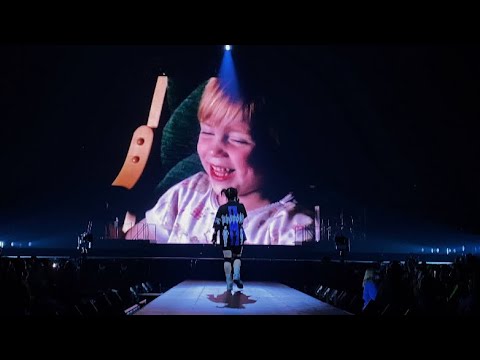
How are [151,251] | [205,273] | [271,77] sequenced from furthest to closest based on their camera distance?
[271,77] < [151,251] < [205,273]

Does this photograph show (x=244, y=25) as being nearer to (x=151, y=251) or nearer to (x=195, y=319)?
(x=195, y=319)

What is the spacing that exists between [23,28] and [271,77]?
12988 millimetres

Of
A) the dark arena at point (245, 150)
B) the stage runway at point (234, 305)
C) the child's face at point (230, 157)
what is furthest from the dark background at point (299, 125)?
the stage runway at point (234, 305)

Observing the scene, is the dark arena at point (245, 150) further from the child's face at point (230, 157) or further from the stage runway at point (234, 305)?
the stage runway at point (234, 305)

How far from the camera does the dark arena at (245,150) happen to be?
56.3 feet

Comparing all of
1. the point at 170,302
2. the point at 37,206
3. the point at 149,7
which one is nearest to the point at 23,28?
the point at 149,7

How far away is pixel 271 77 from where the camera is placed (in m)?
17.7

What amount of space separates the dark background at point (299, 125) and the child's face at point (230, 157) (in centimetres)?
142

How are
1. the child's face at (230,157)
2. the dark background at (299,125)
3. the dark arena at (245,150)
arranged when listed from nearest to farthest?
the child's face at (230,157), the dark arena at (245,150), the dark background at (299,125)

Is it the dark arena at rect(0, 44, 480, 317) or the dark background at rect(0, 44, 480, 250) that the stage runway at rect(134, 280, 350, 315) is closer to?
the dark arena at rect(0, 44, 480, 317)

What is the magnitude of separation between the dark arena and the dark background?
0.13 ft

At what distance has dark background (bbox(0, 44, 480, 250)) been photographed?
18.0 meters

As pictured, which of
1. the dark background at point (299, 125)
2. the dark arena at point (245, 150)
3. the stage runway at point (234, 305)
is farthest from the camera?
the dark background at point (299, 125)

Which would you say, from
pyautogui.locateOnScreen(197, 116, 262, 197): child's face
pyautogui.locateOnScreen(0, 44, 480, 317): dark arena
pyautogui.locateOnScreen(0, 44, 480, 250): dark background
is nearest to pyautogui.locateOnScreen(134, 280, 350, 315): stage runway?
pyautogui.locateOnScreen(0, 44, 480, 317): dark arena
